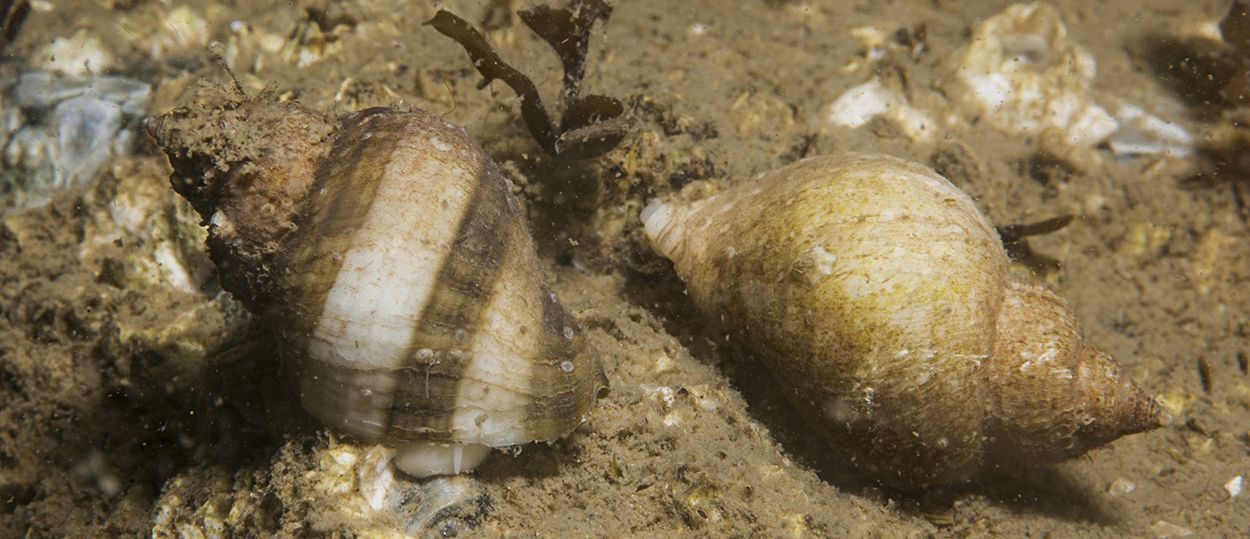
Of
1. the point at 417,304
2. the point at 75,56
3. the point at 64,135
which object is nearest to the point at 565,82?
the point at 417,304

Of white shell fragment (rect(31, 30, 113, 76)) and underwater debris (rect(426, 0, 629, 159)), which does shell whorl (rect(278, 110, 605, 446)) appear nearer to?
underwater debris (rect(426, 0, 629, 159))

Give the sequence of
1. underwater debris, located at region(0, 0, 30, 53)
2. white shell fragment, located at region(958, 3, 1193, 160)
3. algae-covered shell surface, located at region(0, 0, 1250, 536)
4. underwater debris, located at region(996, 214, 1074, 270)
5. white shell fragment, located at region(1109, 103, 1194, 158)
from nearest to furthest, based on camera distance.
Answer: algae-covered shell surface, located at region(0, 0, 1250, 536) < underwater debris, located at region(996, 214, 1074, 270) < white shell fragment, located at region(958, 3, 1193, 160) < white shell fragment, located at region(1109, 103, 1194, 158) < underwater debris, located at region(0, 0, 30, 53)

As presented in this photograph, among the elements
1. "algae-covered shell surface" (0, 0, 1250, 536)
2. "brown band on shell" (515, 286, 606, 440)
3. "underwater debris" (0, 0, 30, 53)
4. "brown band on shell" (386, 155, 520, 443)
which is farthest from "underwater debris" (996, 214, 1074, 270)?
"underwater debris" (0, 0, 30, 53)

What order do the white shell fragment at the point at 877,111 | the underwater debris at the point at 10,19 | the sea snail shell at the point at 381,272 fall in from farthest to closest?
the underwater debris at the point at 10,19
the white shell fragment at the point at 877,111
the sea snail shell at the point at 381,272

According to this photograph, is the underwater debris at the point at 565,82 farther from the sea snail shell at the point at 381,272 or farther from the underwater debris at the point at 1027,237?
the underwater debris at the point at 1027,237

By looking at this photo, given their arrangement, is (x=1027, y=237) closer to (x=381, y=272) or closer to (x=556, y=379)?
(x=556, y=379)


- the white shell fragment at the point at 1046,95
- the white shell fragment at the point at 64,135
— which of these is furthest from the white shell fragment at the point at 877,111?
the white shell fragment at the point at 64,135

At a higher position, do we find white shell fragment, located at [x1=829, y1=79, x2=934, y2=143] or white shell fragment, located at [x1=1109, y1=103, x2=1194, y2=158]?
white shell fragment, located at [x1=829, y1=79, x2=934, y2=143]

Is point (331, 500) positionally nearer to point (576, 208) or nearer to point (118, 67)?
point (576, 208)

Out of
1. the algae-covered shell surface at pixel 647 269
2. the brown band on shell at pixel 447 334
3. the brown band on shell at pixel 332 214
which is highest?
the brown band on shell at pixel 332 214
